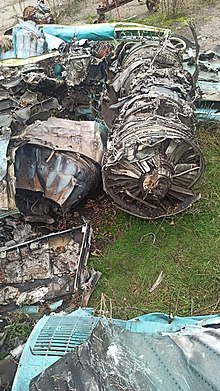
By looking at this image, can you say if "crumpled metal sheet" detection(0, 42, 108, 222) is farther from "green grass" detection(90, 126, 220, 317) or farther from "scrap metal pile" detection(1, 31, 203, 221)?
"green grass" detection(90, 126, 220, 317)

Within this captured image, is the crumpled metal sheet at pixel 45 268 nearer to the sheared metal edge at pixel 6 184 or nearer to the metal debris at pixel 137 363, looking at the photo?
the sheared metal edge at pixel 6 184

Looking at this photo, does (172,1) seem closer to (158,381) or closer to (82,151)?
(82,151)

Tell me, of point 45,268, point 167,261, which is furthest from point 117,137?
point 45,268

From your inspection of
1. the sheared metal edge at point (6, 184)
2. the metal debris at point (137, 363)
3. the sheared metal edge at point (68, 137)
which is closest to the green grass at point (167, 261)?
the sheared metal edge at point (68, 137)

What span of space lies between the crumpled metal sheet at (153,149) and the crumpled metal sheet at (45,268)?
74cm

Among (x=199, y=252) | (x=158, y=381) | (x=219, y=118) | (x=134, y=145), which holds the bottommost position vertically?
(x=199, y=252)

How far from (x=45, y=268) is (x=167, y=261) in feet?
4.50

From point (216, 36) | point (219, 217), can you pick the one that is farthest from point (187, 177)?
point (216, 36)

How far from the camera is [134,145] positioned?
590 cm

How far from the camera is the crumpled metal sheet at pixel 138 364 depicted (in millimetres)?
2850

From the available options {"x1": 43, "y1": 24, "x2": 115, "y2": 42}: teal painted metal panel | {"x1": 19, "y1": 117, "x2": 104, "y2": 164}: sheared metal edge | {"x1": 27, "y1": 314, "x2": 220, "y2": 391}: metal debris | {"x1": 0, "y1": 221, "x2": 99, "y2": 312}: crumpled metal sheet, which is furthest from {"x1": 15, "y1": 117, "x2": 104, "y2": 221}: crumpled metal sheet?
{"x1": 27, "y1": 314, "x2": 220, "y2": 391}: metal debris

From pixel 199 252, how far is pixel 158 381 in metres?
3.50

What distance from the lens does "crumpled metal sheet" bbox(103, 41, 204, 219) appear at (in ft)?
19.5

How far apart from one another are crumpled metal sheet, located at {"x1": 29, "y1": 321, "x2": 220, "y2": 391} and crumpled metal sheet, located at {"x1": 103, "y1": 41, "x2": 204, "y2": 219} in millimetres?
2977
